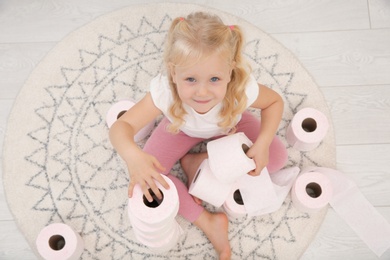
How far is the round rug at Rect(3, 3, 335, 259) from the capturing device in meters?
1.05

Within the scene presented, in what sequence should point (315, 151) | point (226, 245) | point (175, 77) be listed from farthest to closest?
point (315, 151), point (226, 245), point (175, 77)

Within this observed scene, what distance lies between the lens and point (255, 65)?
3.87 ft

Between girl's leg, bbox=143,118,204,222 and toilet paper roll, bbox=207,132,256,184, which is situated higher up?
toilet paper roll, bbox=207,132,256,184

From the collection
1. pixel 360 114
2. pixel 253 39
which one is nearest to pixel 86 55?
pixel 253 39

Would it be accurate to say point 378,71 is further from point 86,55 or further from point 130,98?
point 86,55

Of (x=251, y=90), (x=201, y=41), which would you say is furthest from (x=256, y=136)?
(x=201, y=41)

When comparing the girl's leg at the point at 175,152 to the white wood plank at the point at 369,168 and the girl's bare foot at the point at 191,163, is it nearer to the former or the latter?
the girl's bare foot at the point at 191,163

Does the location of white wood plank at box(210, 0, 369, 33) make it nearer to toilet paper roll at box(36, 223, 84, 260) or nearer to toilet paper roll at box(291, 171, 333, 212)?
toilet paper roll at box(291, 171, 333, 212)

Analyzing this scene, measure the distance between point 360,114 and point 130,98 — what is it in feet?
2.23

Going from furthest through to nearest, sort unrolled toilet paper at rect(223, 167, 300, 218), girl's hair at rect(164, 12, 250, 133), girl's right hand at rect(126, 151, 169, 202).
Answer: unrolled toilet paper at rect(223, 167, 300, 218)
girl's right hand at rect(126, 151, 169, 202)
girl's hair at rect(164, 12, 250, 133)

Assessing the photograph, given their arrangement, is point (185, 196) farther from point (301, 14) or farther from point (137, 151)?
point (301, 14)

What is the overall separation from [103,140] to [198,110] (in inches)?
16.6

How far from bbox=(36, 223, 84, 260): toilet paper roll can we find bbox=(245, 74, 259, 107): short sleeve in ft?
1.78

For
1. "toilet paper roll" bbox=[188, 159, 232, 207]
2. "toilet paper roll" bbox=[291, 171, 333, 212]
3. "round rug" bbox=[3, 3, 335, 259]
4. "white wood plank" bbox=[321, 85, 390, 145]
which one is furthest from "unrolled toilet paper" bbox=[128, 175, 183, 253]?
"white wood plank" bbox=[321, 85, 390, 145]
